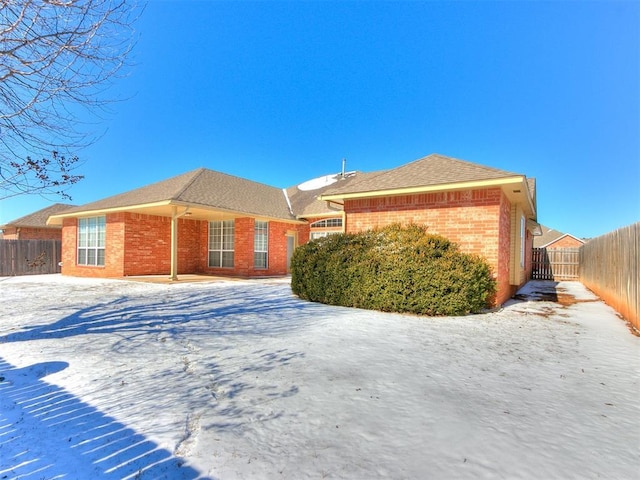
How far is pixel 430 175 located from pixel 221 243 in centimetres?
1179

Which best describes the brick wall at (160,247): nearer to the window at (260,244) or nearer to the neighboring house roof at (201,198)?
the window at (260,244)

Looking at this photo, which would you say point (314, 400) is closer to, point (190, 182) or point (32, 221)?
point (190, 182)

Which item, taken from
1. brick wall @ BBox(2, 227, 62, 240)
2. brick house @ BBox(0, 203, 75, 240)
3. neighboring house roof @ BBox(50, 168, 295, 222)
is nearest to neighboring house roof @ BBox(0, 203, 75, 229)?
brick house @ BBox(0, 203, 75, 240)

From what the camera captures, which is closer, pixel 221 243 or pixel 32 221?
pixel 221 243

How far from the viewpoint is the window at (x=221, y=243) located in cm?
1673

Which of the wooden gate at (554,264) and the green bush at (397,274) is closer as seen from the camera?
the green bush at (397,274)

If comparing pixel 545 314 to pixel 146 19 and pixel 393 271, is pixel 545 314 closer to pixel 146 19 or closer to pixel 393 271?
pixel 393 271

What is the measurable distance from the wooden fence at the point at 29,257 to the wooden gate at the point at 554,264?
30.4 m

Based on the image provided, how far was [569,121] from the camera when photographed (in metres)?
14.4

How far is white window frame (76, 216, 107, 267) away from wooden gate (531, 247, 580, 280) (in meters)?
24.8

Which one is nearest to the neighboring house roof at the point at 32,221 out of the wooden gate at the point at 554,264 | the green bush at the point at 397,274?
the green bush at the point at 397,274

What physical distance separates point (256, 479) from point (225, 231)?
15.8 meters

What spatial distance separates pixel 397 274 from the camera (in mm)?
7461

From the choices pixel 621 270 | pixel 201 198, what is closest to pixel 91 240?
pixel 201 198
